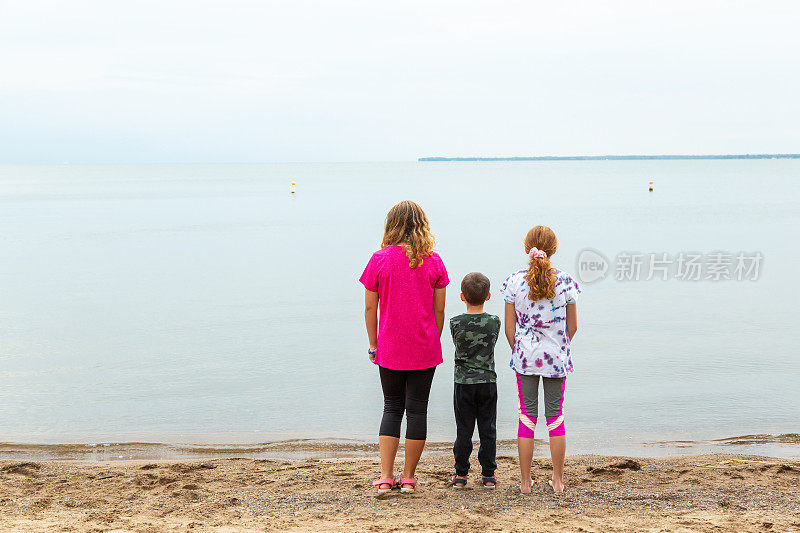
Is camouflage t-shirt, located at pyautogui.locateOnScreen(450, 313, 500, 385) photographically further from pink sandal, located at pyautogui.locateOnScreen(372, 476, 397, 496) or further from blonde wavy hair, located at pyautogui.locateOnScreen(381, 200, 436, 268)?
pink sandal, located at pyautogui.locateOnScreen(372, 476, 397, 496)

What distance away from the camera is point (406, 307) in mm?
4367

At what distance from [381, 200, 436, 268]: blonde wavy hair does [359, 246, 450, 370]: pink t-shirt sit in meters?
0.04

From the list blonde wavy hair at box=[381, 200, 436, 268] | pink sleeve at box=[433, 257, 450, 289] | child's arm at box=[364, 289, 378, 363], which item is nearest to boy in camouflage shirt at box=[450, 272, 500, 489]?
pink sleeve at box=[433, 257, 450, 289]

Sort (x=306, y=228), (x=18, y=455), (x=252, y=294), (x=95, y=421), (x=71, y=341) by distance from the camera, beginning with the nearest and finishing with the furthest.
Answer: (x=18, y=455) → (x=95, y=421) → (x=71, y=341) → (x=252, y=294) → (x=306, y=228)

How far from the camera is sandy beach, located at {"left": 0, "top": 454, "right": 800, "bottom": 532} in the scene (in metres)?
4.10

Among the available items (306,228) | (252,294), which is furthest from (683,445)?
(306,228)

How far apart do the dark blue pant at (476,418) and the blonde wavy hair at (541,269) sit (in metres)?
0.66

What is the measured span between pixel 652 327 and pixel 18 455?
9.61 meters

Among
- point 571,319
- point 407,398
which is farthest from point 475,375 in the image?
point 571,319

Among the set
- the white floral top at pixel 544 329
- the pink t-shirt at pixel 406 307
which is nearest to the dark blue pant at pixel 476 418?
the white floral top at pixel 544 329

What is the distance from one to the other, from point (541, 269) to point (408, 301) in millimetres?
814

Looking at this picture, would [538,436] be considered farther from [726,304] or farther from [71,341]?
[726,304]

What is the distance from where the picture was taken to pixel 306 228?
35.7m
